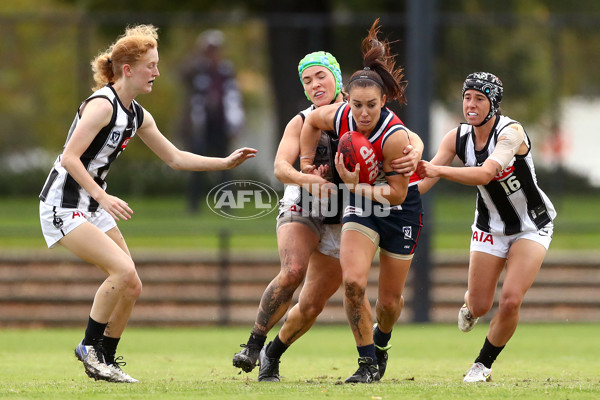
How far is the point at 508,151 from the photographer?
7.08 metres

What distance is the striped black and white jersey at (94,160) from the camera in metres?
7.00

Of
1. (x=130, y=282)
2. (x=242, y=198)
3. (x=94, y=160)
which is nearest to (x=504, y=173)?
(x=130, y=282)

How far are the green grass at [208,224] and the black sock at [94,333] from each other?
6438 mm

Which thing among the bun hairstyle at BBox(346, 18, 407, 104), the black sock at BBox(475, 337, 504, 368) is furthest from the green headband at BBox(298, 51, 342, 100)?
the black sock at BBox(475, 337, 504, 368)

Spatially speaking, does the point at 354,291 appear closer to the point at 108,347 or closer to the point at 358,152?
the point at 358,152

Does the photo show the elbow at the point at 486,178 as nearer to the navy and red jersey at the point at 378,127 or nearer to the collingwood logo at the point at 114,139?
the navy and red jersey at the point at 378,127

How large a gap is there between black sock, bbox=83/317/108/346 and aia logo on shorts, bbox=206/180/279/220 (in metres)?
4.43

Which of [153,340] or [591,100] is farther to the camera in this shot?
[591,100]

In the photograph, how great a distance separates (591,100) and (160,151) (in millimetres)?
9864

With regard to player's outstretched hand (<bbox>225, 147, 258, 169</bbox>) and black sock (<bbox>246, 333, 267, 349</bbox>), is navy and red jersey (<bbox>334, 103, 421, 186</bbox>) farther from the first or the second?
black sock (<bbox>246, 333, 267, 349</bbox>)

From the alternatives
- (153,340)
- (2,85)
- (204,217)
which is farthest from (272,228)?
(2,85)

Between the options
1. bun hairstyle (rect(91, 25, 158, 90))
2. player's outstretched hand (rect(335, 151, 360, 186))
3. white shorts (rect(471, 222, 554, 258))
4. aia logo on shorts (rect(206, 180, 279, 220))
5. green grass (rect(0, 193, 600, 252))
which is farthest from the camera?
green grass (rect(0, 193, 600, 252))

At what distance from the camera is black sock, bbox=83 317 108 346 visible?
703 centimetres

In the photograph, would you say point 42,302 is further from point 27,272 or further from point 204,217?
point 204,217
